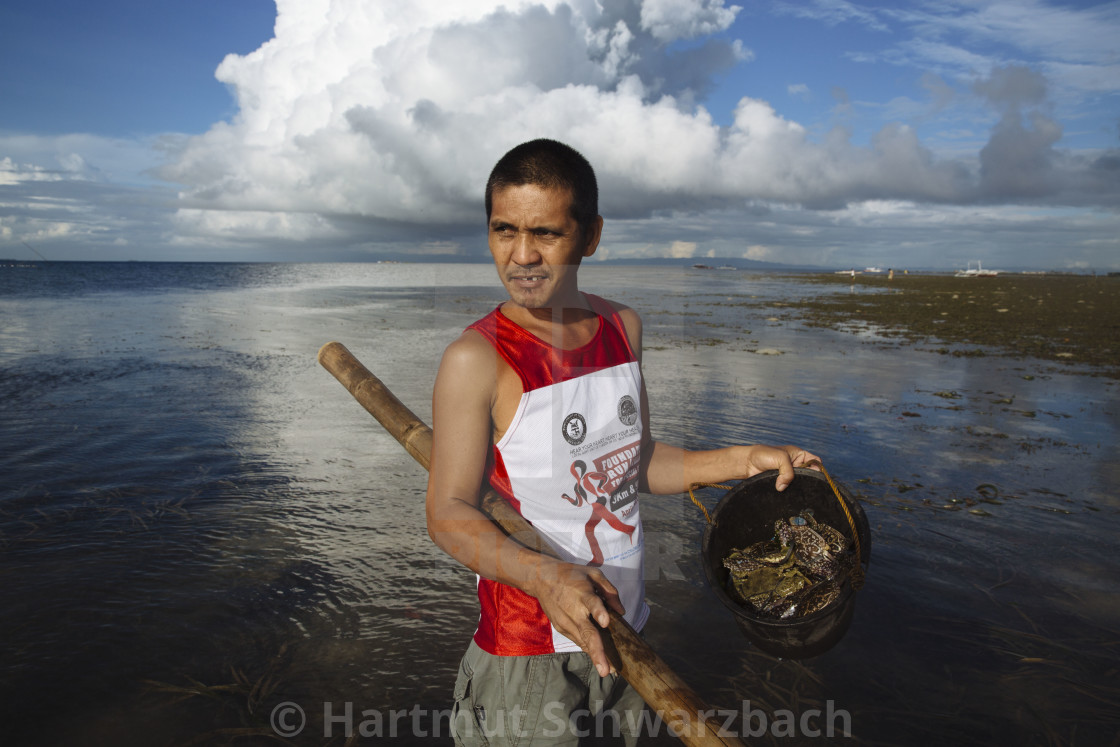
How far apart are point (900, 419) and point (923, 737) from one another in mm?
6104

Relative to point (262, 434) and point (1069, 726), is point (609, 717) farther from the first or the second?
point (262, 434)

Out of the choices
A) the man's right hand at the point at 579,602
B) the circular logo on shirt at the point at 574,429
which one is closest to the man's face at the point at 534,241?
the circular logo on shirt at the point at 574,429

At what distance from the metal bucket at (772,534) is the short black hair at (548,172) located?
1165mm

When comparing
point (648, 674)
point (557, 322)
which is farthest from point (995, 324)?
point (648, 674)

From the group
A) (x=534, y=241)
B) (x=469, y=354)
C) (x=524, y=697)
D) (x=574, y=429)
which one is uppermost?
(x=534, y=241)

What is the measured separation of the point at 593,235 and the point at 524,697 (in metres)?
1.44

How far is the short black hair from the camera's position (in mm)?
1748

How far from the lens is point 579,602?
142 cm

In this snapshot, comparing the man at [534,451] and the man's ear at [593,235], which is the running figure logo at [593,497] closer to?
the man at [534,451]

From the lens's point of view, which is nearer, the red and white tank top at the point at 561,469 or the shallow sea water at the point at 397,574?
the red and white tank top at the point at 561,469

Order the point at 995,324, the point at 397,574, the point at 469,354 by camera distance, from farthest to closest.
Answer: the point at 995,324 → the point at 397,574 → the point at 469,354

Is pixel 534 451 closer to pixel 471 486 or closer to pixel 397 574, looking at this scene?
pixel 471 486

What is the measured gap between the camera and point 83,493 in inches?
215

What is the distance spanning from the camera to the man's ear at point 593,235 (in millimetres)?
1952
